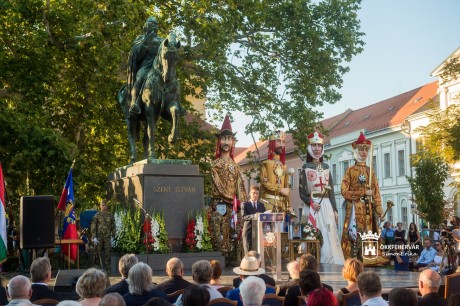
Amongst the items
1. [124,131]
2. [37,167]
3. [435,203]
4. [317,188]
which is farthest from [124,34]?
[435,203]

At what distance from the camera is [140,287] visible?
8.03m

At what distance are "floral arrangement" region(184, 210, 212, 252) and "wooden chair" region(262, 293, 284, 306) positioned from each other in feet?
24.7

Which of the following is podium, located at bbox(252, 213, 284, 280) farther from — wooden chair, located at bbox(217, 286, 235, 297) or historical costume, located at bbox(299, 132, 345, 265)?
historical costume, located at bbox(299, 132, 345, 265)

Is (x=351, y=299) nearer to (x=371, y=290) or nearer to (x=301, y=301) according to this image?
(x=301, y=301)

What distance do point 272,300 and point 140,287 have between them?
1.27 metres

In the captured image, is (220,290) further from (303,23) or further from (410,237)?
(303,23)

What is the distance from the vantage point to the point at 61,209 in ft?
57.8

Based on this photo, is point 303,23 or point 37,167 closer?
point 37,167

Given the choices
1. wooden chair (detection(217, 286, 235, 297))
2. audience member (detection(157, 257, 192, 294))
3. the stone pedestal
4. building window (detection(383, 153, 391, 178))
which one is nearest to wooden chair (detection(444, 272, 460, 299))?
wooden chair (detection(217, 286, 235, 297))

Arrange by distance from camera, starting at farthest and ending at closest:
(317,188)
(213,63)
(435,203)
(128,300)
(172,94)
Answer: (435,203)
(213,63)
(317,188)
(172,94)
(128,300)

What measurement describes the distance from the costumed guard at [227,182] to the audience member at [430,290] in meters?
10.8

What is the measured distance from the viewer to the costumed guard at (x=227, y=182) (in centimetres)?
1889

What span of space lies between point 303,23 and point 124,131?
7.27m

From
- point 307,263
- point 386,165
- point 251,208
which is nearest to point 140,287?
point 307,263
